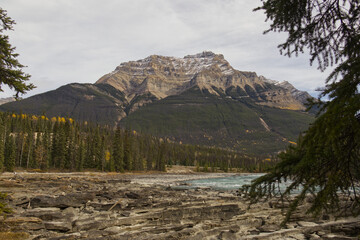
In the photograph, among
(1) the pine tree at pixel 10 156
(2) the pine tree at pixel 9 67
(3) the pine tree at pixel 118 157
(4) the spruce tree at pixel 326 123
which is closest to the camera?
(4) the spruce tree at pixel 326 123

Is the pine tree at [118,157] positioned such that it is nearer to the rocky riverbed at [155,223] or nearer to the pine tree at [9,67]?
the rocky riverbed at [155,223]

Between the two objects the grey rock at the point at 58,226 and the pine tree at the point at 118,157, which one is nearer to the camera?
the grey rock at the point at 58,226

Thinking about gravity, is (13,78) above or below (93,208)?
above

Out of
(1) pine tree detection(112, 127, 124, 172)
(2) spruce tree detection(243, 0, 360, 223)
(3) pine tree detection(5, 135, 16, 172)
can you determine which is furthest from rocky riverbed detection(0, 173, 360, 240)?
(1) pine tree detection(112, 127, 124, 172)

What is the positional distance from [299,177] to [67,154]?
8275 centimetres

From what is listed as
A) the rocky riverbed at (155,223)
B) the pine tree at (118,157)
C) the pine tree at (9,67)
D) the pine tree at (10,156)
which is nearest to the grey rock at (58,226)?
the rocky riverbed at (155,223)

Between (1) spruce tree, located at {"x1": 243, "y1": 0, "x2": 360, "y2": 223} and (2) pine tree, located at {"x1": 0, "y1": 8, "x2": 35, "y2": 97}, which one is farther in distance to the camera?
(2) pine tree, located at {"x1": 0, "y1": 8, "x2": 35, "y2": 97}

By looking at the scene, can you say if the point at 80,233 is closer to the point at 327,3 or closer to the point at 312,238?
the point at 312,238

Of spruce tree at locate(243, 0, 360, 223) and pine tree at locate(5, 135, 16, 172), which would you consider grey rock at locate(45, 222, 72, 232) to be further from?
pine tree at locate(5, 135, 16, 172)

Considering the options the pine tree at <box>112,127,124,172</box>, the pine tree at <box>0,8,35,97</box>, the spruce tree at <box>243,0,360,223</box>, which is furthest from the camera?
the pine tree at <box>112,127,124,172</box>

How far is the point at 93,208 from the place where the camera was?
18578 mm

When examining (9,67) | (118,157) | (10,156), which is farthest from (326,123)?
(118,157)

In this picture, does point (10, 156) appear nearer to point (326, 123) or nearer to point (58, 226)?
point (58, 226)

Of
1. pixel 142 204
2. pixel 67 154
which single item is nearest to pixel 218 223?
pixel 142 204
